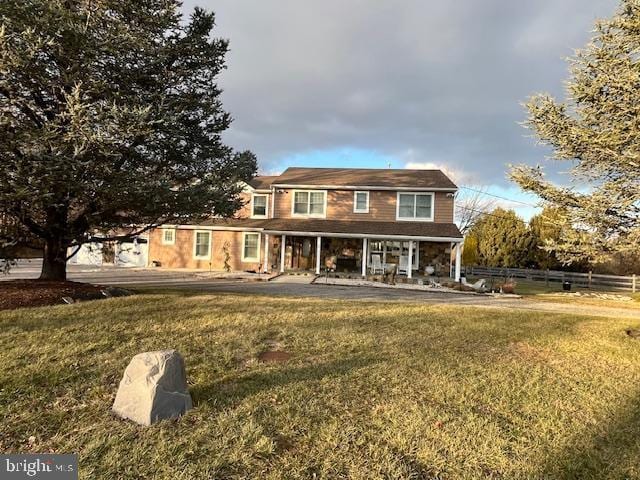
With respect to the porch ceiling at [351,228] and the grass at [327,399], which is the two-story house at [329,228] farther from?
the grass at [327,399]

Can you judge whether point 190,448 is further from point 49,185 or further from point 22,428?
point 49,185

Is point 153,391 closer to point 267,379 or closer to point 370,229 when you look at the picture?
point 267,379

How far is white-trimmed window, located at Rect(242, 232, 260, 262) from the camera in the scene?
22.7 meters

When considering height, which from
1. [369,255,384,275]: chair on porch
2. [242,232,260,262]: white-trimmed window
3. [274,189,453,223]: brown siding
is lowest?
[369,255,384,275]: chair on porch

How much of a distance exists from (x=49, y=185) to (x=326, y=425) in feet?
23.0

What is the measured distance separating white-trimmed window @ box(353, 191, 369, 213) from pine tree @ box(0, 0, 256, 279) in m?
11.1

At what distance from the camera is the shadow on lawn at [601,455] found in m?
3.15

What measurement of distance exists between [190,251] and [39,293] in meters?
14.8

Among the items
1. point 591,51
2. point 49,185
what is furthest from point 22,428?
point 591,51

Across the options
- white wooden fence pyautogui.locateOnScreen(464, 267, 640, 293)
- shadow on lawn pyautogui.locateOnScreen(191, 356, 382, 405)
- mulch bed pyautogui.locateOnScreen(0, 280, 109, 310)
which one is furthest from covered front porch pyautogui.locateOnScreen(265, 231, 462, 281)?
shadow on lawn pyautogui.locateOnScreen(191, 356, 382, 405)

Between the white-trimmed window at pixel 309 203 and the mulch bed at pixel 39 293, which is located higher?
the white-trimmed window at pixel 309 203

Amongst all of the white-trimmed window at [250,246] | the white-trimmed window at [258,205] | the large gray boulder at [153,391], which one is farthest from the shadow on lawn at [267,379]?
the white-trimmed window at [258,205]

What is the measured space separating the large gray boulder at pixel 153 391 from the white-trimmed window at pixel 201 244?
20.1m

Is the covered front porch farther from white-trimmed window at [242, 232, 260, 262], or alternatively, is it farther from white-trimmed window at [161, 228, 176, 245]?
white-trimmed window at [161, 228, 176, 245]
